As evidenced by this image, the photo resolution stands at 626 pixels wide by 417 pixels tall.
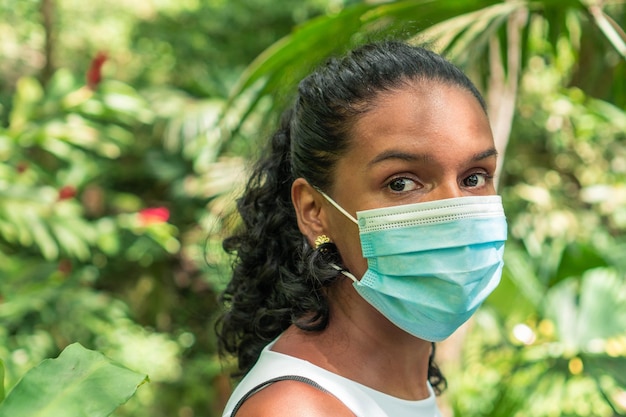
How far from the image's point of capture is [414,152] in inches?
48.1

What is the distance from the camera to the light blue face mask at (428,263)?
128 centimetres

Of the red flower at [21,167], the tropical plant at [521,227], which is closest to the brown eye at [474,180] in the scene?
the tropical plant at [521,227]

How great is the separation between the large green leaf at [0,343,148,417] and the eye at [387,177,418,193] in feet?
1.92

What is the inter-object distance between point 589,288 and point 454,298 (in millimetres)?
1698

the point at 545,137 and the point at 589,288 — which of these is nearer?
the point at 589,288

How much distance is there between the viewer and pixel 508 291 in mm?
2496

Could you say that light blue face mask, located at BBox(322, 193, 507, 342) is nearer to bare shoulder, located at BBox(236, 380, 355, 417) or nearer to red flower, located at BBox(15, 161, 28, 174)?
bare shoulder, located at BBox(236, 380, 355, 417)

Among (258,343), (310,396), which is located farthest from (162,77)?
(310,396)

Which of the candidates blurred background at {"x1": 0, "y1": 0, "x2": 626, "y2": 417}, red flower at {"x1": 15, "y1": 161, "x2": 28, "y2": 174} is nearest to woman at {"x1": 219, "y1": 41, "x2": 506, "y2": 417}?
blurred background at {"x1": 0, "y1": 0, "x2": 626, "y2": 417}

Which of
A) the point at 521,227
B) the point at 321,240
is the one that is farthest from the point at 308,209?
the point at 521,227

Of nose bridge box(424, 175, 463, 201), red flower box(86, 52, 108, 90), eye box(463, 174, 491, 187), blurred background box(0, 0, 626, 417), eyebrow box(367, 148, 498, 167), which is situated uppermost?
eyebrow box(367, 148, 498, 167)

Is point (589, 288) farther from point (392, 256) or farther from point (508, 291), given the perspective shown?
point (392, 256)

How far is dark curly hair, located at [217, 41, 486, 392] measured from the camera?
4.30ft

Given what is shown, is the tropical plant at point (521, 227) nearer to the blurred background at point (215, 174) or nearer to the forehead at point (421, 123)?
the blurred background at point (215, 174)
